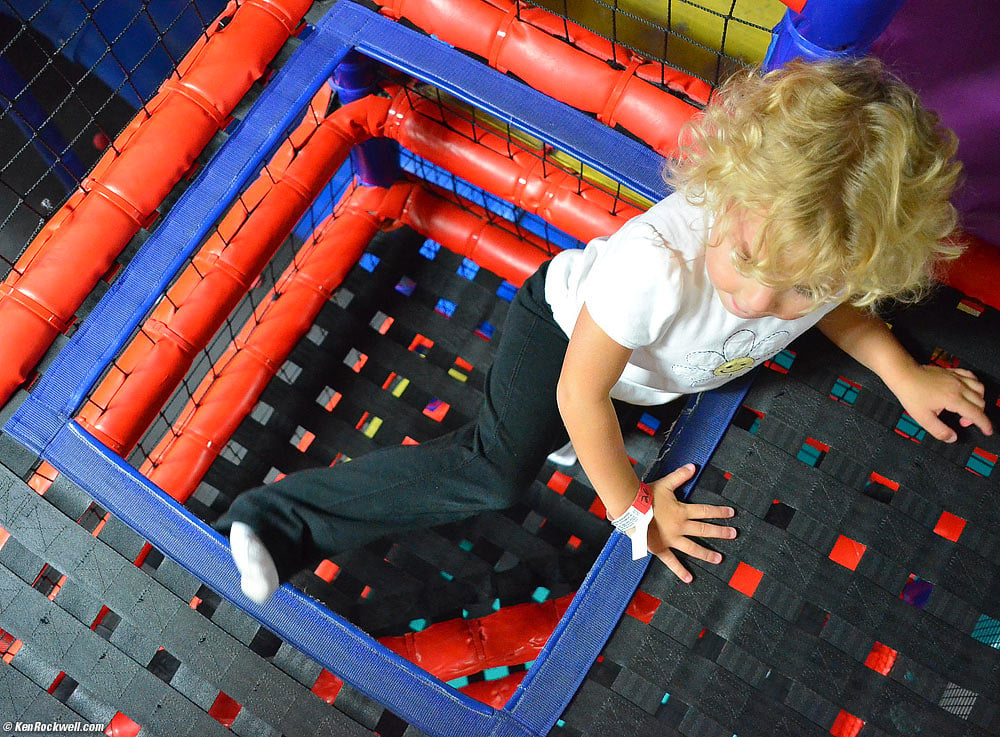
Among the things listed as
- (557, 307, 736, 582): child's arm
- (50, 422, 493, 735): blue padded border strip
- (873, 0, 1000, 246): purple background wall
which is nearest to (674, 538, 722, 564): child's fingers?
(557, 307, 736, 582): child's arm

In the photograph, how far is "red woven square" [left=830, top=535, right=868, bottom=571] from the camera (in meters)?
0.87

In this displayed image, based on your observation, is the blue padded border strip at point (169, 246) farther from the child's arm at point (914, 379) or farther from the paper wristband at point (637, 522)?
the child's arm at point (914, 379)

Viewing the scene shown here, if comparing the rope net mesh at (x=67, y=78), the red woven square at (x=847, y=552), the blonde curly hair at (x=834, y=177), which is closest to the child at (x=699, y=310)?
the blonde curly hair at (x=834, y=177)

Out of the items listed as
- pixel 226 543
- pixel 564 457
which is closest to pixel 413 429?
pixel 564 457

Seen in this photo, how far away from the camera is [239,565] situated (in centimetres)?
83

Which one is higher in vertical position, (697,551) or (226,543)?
(697,551)

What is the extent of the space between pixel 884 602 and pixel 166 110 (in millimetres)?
848

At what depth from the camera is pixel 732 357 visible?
0.85 m

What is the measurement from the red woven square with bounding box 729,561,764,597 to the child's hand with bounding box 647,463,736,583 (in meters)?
0.03

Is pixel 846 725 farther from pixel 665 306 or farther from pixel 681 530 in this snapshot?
pixel 665 306

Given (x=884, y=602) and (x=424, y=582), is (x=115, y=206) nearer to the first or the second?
(x=424, y=582)

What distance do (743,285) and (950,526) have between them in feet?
1.22

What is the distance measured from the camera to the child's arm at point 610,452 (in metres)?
0.77

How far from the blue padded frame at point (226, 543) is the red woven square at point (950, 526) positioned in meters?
0.22
